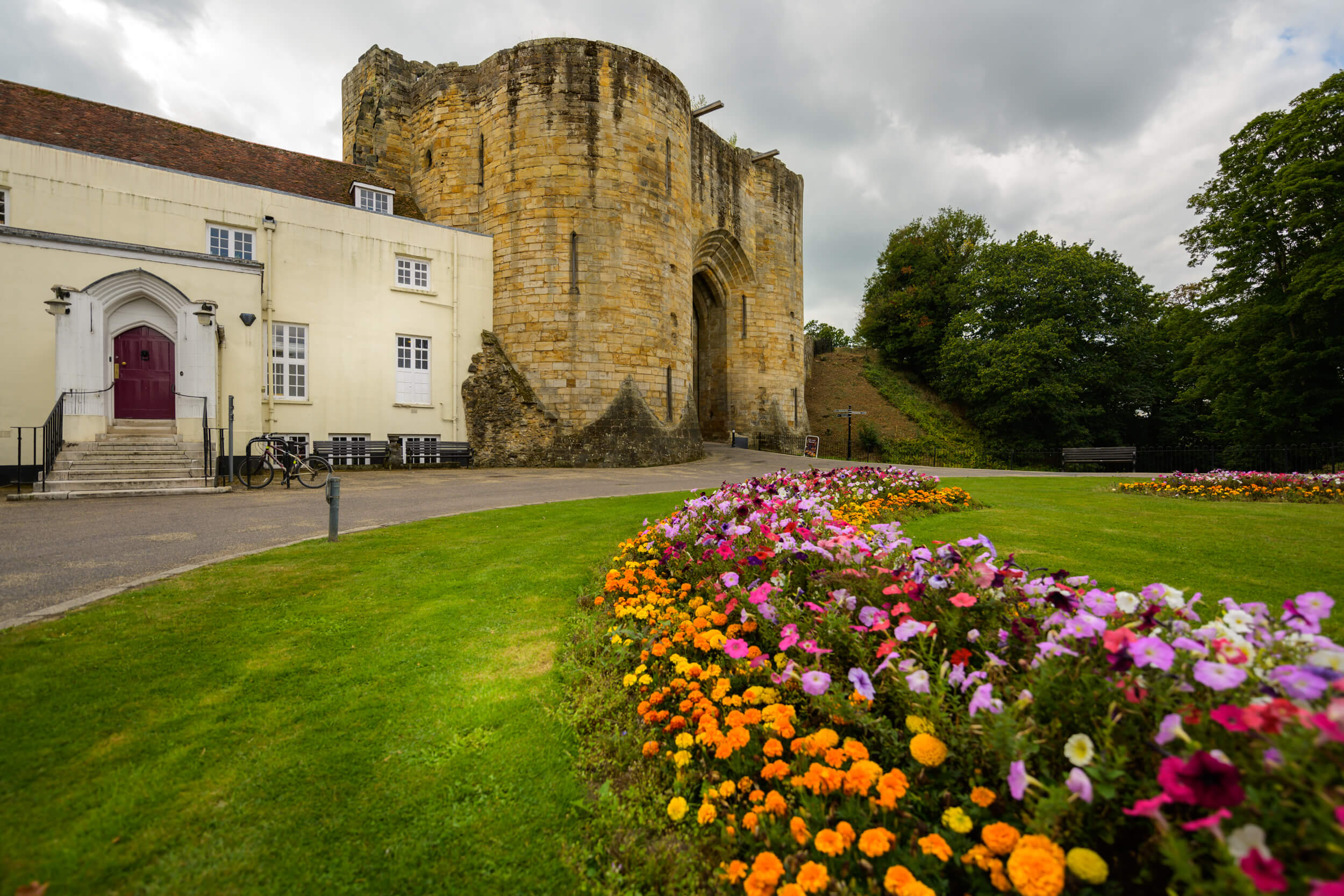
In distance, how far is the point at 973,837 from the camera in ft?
5.66

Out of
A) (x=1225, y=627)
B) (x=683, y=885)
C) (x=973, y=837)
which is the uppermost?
(x=1225, y=627)

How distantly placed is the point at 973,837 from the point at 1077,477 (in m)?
17.1

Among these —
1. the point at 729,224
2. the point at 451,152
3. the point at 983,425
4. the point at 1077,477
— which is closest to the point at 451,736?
the point at 1077,477

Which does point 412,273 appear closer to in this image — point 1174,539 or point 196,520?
point 196,520

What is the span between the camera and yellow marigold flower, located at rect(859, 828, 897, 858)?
Result: 1555mm

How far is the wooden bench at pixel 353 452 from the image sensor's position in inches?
689

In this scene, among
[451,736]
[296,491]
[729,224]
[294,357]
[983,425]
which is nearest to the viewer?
[451,736]

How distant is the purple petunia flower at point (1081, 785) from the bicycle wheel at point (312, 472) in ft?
46.6

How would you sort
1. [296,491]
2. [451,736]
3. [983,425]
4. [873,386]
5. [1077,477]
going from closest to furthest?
[451,736] → [296,491] → [1077,477] → [983,425] → [873,386]

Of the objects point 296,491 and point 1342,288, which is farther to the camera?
point 1342,288

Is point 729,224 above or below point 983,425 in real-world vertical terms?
above

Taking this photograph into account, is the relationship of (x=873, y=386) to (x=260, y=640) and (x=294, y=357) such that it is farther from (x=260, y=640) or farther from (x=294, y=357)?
(x=260, y=640)

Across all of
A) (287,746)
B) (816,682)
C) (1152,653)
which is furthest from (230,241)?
(1152,653)

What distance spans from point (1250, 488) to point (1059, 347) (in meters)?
21.8
